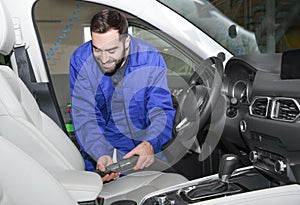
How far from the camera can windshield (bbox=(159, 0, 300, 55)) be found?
2331 millimetres

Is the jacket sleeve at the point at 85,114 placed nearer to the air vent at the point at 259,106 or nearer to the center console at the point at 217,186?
the center console at the point at 217,186

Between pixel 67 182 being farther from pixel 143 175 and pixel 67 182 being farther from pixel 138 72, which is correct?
pixel 138 72

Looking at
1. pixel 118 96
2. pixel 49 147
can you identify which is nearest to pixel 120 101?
pixel 118 96

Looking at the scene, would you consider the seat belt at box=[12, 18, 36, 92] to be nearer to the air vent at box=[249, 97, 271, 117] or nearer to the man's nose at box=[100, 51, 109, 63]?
the man's nose at box=[100, 51, 109, 63]

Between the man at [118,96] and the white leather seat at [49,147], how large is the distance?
0.21 meters

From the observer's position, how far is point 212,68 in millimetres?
1896

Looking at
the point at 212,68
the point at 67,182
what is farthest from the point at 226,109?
the point at 67,182

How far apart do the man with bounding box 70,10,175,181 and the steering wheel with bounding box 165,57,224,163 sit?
67 millimetres

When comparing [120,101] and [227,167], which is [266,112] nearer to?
[227,167]

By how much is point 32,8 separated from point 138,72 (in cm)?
64

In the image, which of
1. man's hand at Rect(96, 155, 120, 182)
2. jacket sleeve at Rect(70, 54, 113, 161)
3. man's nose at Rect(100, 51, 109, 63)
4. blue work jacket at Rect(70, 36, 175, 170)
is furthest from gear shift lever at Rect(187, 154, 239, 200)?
man's nose at Rect(100, 51, 109, 63)

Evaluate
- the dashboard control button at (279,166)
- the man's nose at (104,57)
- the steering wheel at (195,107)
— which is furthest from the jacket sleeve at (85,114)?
the dashboard control button at (279,166)

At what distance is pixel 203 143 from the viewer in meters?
2.09

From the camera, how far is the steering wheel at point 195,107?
181 centimetres
